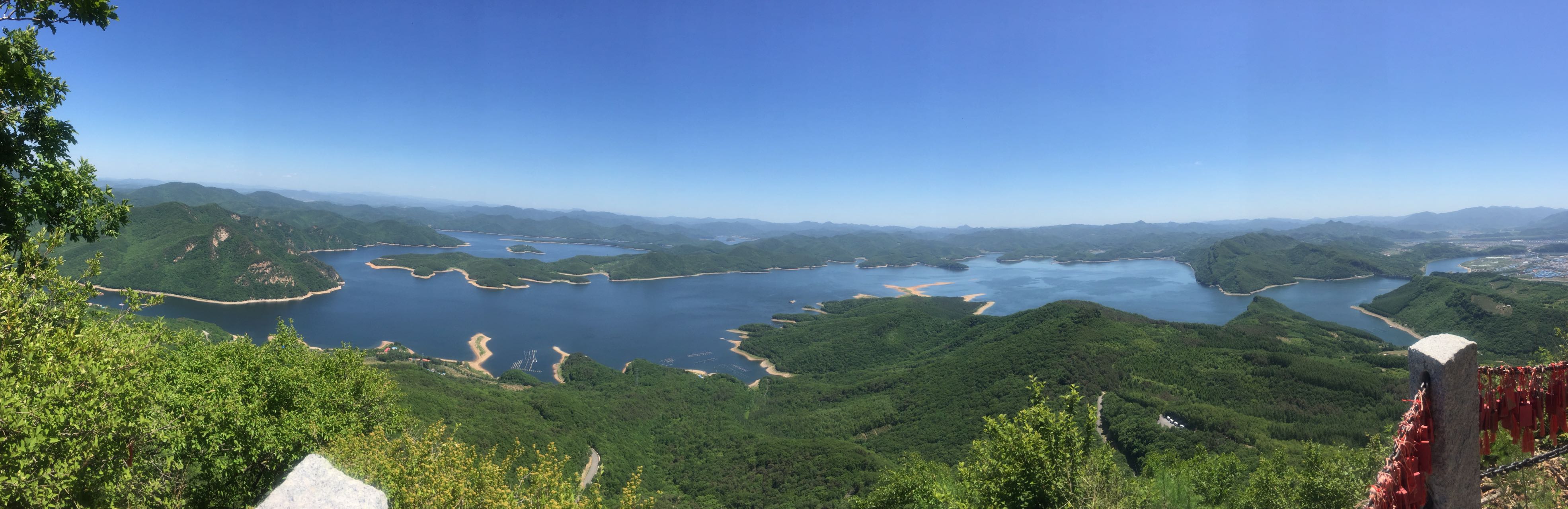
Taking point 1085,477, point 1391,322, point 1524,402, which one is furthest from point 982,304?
point 1524,402

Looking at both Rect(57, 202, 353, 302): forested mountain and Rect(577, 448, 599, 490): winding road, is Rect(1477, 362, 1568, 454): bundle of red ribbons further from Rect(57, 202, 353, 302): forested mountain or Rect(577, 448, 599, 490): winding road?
Rect(57, 202, 353, 302): forested mountain

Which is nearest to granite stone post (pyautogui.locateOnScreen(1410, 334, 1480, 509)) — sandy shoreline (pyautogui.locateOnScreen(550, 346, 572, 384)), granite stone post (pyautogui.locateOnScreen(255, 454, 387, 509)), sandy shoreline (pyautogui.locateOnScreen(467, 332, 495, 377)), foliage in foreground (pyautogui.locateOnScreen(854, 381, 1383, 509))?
foliage in foreground (pyautogui.locateOnScreen(854, 381, 1383, 509))

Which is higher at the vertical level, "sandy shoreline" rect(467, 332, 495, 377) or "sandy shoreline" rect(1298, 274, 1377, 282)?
"sandy shoreline" rect(1298, 274, 1377, 282)

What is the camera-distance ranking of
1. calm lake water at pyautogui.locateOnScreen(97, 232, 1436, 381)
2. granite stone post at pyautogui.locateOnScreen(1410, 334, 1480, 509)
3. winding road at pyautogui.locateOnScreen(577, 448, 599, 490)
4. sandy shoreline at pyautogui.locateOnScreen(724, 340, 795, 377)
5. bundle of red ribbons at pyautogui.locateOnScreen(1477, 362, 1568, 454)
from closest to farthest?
granite stone post at pyautogui.locateOnScreen(1410, 334, 1480, 509) < bundle of red ribbons at pyautogui.locateOnScreen(1477, 362, 1568, 454) < winding road at pyautogui.locateOnScreen(577, 448, 599, 490) < sandy shoreline at pyautogui.locateOnScreen(724, 340, 795, 377) < calm lake water at pyautogui.locateOnScreen(97, 232, 1436, 381)

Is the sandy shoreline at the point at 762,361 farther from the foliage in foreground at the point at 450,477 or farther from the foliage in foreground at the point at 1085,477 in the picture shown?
the foliage in foreground at the point at 450,477

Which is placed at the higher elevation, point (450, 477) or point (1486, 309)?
point (450, 477)

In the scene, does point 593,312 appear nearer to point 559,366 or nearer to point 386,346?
point 559,366
